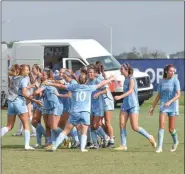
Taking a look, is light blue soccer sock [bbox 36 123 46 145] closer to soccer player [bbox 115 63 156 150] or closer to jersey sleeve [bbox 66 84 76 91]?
jersey sleeve [bbox 66 84 76 91]

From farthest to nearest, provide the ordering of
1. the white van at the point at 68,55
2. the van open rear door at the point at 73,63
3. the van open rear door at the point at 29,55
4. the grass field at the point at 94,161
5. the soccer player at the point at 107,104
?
the van open rear door at the point at 29,55
the white van at the point at 68,55
the van open rear door at the point at 73,63
the soccer player at the point at 107,104
the grass field at the point at 94,161

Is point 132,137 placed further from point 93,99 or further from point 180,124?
point 180,124

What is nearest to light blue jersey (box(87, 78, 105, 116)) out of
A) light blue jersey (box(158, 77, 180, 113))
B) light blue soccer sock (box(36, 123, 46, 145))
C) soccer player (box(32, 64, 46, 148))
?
soccer player (box(32, 64, 46, 148))

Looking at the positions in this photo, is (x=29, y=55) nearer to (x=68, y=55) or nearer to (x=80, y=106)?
(x=68, y=55)

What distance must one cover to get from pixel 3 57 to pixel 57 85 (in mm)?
19907

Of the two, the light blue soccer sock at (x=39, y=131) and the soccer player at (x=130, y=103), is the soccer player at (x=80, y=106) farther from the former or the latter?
the light blue soccer sock at (x=39, y=131)

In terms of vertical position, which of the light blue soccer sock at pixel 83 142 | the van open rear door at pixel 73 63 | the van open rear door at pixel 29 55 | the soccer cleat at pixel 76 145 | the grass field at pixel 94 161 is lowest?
the grass field at pixel 94 161

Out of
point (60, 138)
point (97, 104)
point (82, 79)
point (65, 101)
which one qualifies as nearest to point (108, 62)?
point (65, 101)

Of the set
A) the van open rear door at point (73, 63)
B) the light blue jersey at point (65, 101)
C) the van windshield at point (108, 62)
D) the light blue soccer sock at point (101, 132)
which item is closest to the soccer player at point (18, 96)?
the light blue jersey at point (65, 101)

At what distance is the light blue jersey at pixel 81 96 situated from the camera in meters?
14.1

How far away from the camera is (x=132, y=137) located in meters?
18.0

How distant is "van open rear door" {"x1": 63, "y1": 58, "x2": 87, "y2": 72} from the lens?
104 feet

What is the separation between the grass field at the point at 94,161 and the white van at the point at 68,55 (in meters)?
16.0

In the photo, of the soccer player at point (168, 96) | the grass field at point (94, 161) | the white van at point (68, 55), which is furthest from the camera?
the white van at point (68, 55)
